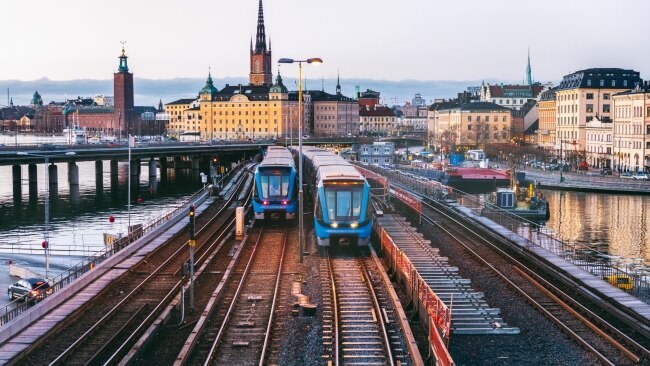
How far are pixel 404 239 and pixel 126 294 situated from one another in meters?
13.8

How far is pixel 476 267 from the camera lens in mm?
32188

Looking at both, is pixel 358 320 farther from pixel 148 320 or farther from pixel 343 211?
pixel 343 211

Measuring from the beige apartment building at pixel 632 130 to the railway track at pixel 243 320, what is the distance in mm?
71415

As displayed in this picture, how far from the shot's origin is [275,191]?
140ft

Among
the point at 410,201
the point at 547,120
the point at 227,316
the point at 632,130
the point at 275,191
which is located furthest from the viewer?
the point at 547,120

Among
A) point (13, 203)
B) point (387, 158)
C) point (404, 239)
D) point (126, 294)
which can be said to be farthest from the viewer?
point (387, 158)

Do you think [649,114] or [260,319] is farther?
[649,114]

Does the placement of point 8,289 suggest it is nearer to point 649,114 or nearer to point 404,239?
point 404,239

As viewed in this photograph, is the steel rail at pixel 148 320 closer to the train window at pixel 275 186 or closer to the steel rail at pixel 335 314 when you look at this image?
the steel rail at pixel 335 314

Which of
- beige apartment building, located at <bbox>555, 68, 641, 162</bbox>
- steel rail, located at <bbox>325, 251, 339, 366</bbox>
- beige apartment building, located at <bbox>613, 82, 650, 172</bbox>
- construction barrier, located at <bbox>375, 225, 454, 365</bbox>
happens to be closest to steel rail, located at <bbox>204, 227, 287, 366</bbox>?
steel rail, located at <bbox>325, 251, 339, 366</bbox>

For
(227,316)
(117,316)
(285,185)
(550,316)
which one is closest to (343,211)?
(285,185)

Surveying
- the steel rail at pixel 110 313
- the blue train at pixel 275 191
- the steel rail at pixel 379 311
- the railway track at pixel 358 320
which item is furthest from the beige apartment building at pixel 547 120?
the railway track at pixel 358 320

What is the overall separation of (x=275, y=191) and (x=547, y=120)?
113731 mm

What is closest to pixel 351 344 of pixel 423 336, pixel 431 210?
pixel 423 336
